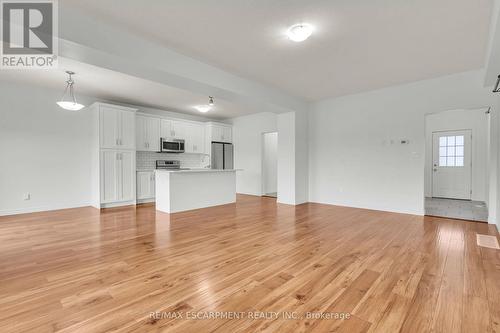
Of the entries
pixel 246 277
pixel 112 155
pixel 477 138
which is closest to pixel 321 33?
pixel 246 277

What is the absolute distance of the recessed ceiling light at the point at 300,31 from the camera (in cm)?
285

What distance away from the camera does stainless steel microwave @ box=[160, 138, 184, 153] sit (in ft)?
22.4

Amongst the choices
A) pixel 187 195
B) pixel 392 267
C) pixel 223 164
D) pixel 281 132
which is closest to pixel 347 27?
pixel 392 267

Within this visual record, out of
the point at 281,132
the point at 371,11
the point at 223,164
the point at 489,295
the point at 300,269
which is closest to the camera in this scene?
the point at 489,295

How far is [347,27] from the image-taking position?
2.89m

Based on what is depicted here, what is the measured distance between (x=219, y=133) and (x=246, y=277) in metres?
6.35

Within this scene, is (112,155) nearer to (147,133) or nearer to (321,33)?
(147,133)

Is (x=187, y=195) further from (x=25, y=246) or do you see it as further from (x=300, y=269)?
(x=300, y=269)

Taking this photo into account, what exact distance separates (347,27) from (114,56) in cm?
287

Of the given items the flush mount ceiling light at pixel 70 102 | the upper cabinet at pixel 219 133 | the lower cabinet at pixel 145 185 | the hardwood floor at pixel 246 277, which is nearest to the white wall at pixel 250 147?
the upper cabinet at pixel 219 133

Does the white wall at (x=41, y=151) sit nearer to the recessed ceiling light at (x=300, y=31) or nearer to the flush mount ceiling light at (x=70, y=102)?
the flush mount ceiling light at (x=70, y=102)

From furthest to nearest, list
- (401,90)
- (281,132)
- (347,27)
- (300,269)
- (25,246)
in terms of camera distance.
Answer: (281,132) < (401,90) < (25,246) < (347,27) < (300,269)

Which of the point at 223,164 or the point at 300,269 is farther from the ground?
the point at 223,164

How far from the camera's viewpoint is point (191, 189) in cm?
541
